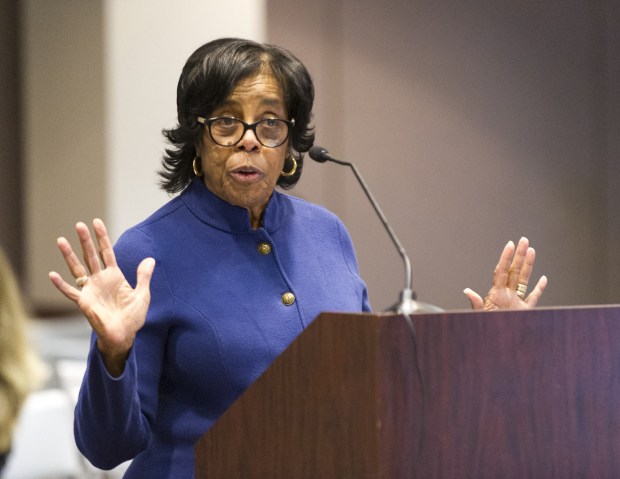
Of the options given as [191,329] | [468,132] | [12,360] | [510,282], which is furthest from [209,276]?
[468,132]

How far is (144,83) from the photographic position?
4074 mm

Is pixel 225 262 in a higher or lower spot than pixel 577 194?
higher

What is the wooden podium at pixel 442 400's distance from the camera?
130 centimetres

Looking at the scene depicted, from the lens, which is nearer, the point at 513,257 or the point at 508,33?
the point at 513,257

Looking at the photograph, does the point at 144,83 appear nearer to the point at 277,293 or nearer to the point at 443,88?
the point at 443,88

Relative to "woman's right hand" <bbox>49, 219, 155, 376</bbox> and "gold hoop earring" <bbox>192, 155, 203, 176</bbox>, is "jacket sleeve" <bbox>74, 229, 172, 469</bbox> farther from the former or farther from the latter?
"gold hoop earring" <bbox>192, 155, 203, 176</bbox>

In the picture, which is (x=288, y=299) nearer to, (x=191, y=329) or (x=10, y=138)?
(x=191, y=329)

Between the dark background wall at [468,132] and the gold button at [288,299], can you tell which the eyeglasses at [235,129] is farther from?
the dark background wall at [468,132]

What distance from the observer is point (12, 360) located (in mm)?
2732

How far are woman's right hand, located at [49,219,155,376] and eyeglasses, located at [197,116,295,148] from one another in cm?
32

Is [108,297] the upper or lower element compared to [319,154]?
lower

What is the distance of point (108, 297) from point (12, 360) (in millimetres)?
1237

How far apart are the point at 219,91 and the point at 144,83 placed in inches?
90.9

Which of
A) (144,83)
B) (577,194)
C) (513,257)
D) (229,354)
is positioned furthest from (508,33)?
(229,354)
